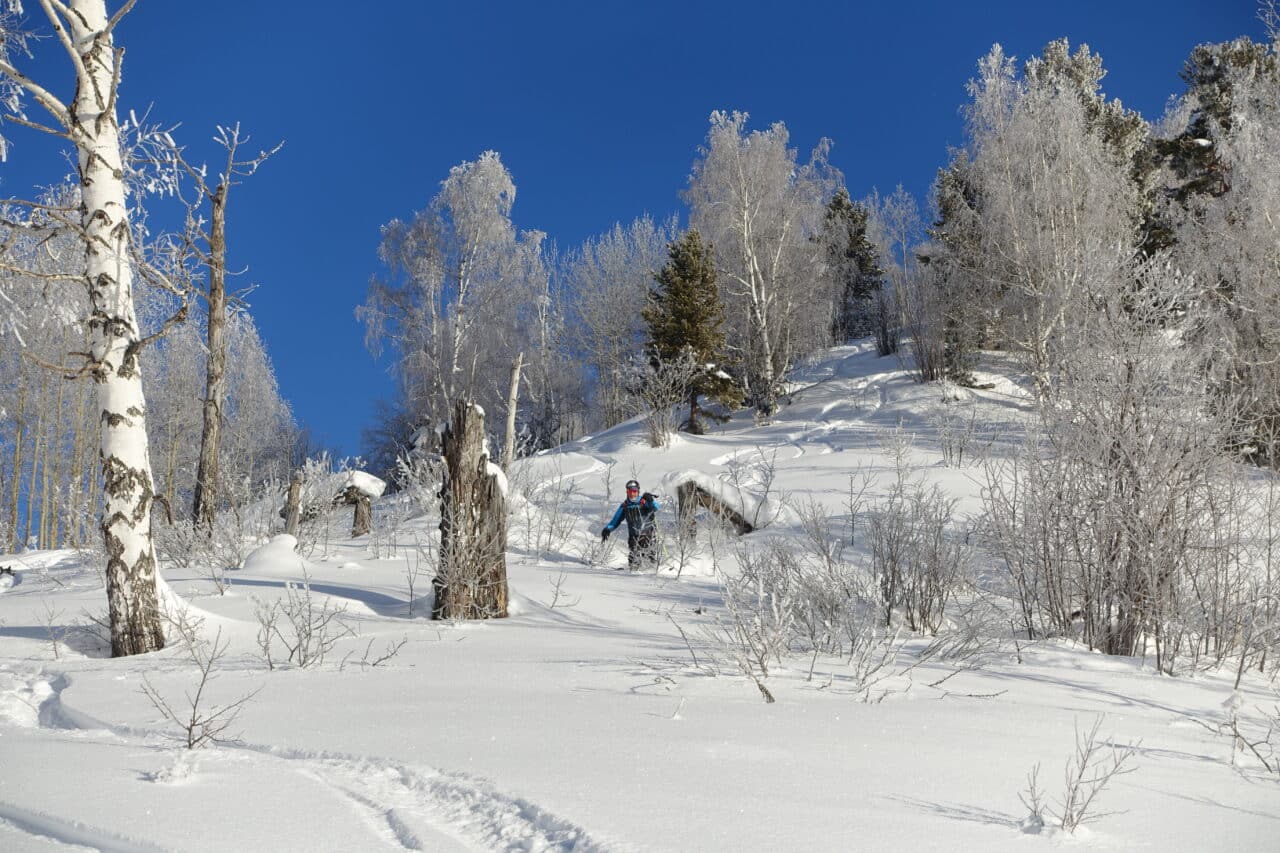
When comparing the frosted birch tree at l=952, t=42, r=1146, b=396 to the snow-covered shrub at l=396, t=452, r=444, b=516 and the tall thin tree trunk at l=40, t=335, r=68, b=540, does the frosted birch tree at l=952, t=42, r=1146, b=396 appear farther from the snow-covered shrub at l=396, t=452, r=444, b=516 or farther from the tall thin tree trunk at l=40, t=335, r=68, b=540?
the tall thin tree trunk at l=40, t=335, r=68, b=540

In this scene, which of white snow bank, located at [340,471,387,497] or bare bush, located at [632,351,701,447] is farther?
bare bush, located at [632,351,701,447]

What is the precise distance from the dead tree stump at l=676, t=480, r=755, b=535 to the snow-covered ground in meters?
5.43

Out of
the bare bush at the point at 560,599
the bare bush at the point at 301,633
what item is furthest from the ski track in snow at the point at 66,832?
the bare bush at the point at 560,599

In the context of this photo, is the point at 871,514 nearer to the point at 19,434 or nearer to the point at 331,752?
the point at 331,752

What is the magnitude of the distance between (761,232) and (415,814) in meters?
26.1

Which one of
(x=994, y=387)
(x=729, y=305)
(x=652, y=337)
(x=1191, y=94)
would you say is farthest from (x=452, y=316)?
(x=1191, y=94)

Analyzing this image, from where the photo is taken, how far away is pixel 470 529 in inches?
249

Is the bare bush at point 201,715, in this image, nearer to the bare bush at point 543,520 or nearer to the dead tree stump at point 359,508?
the bare bush at point 543,520

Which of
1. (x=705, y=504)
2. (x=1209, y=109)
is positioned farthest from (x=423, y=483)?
(x=1209, y=109)

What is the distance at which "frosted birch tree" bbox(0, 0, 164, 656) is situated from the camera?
5.22 m

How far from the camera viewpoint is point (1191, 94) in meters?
23.0

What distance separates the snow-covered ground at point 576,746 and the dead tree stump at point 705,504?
5.43 metres

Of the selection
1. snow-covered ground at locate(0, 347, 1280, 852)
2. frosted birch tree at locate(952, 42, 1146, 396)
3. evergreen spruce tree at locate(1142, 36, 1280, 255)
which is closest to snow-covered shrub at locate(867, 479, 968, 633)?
snow-covered ground at locate(0, 347, 1280, 852)

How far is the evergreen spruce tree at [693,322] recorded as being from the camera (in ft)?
77.3
